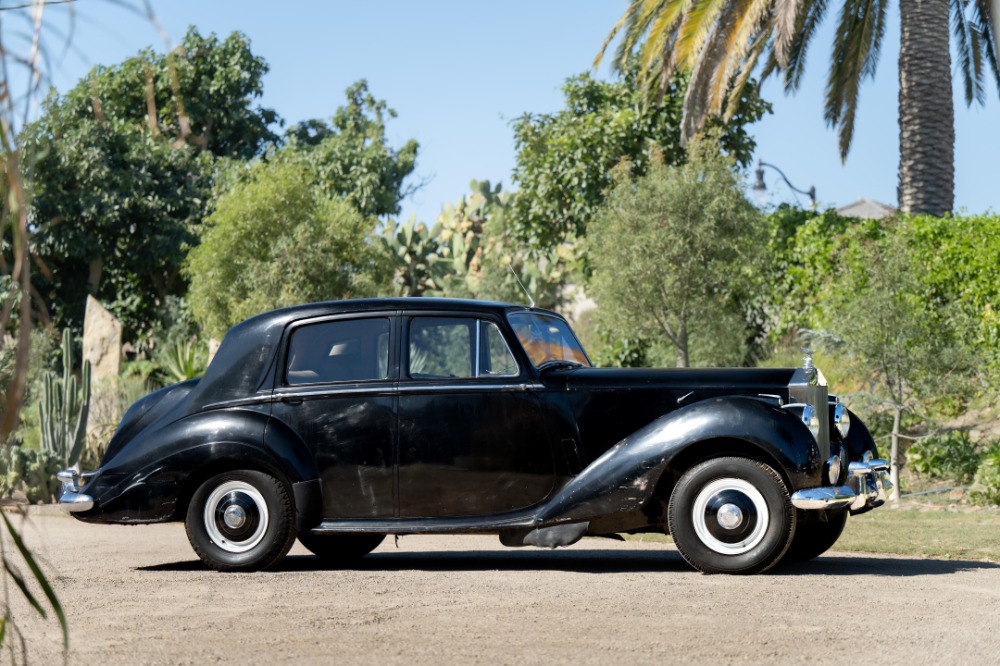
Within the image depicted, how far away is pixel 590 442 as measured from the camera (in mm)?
7266

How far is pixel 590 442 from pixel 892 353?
7018 millimetres

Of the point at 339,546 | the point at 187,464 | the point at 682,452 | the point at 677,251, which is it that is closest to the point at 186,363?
the point at 677,251

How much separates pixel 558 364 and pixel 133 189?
26.0 metres

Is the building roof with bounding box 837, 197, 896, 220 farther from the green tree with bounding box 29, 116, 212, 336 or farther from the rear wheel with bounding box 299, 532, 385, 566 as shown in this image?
the rear wheel with bounding box 299, 532, 385, 566

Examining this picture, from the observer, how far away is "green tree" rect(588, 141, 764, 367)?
57.5ft

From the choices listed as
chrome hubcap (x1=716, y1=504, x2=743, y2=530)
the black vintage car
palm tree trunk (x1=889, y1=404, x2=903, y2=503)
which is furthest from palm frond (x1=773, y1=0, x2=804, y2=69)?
chrome hubcap (x1=716, y1=504, x2=743, y2=530)

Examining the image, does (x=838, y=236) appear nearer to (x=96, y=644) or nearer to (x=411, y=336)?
(x=411, y=336)

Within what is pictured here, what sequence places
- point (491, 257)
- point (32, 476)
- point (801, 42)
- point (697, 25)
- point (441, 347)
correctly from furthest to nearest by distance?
point (491, 257) < point (801, 42) < point (697, 25) < point (32, 476) < point (441, 347)

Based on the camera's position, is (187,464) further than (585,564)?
No

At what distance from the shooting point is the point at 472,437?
7344mm

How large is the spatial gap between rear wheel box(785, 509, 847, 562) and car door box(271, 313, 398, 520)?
8.15ft

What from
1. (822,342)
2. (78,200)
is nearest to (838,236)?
(822,342)

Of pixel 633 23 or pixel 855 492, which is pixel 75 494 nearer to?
pixel 855 492

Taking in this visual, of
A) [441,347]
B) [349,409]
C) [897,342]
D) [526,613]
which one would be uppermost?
[897,342]
